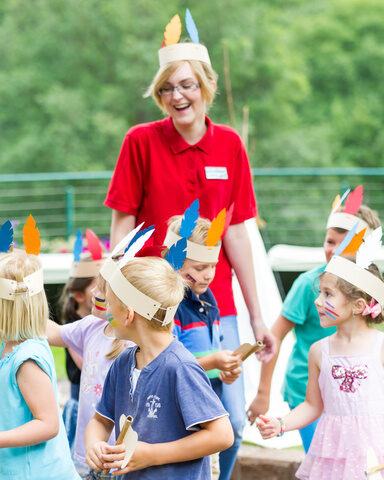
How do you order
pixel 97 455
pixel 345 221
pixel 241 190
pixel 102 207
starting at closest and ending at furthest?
pixel 97 455 → pixel 345 221 → pixel 241 190 → pixel 102 207

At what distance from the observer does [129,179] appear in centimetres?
280

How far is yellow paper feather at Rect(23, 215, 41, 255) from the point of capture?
7.61 ft

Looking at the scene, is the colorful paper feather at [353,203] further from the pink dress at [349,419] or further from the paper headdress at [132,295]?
the paper headdress at [132,295]

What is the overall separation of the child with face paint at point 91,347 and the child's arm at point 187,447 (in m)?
0.69

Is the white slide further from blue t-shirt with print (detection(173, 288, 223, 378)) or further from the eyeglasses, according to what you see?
the eyeglasses

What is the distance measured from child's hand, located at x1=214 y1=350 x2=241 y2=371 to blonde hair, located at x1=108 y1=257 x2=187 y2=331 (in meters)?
0.39

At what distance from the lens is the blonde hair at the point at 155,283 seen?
6.22 feet

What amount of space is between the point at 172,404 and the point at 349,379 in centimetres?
72

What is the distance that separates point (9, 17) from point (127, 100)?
3.91m

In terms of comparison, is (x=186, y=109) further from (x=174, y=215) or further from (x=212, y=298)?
(x=212, y=298)

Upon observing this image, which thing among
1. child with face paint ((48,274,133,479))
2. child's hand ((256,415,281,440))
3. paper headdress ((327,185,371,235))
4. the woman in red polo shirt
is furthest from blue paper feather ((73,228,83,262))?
child's hand ((256,415,281,440))

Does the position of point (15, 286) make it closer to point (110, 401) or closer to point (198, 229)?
point (110, 401)

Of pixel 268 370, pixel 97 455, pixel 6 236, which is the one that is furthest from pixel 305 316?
pixel 97 455

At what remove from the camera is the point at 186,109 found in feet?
9.14
